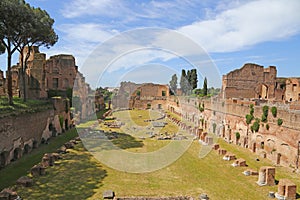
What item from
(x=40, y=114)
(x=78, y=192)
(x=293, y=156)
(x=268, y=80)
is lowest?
(x=78, y=192)

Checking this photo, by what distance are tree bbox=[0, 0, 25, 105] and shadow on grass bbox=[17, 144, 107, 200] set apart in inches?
260

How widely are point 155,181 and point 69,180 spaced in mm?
3780

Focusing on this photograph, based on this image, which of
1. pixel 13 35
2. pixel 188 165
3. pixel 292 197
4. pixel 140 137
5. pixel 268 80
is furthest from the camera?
pixel 268 80

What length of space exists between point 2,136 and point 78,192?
6183mm

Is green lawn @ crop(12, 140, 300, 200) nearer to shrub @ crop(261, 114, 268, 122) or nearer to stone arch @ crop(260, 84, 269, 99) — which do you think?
shrub @ crop(261, 114, 268, 122)

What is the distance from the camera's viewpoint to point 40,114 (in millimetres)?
19312

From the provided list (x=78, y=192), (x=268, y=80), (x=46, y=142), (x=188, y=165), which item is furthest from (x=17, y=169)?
(x=268, y=80)

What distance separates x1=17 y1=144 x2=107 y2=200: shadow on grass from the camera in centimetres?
961

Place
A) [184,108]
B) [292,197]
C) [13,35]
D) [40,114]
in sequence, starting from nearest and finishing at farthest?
[292,197]
[13,35]
[40,114]
[184,108]

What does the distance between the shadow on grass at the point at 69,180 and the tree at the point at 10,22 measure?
6614mm

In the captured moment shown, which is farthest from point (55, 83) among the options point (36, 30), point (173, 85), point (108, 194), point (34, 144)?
point (173, 85)

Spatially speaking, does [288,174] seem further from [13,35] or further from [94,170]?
[13,35]

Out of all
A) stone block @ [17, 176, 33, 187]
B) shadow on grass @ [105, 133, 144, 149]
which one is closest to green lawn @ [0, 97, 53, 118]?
stone block @ [17, 176, 33, 187]

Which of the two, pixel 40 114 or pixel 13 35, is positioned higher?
pixel 13 35
